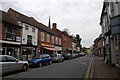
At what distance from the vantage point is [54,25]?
47.8m

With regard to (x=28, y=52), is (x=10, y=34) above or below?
above

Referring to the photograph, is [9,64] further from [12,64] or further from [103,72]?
[103,72]

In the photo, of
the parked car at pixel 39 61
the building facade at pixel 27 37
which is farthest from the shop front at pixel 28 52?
the parked car at pixel 39 61

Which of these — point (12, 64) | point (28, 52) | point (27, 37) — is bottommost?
point (12, 64)

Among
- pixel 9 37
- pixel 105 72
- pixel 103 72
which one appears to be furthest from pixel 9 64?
pixel 9 37

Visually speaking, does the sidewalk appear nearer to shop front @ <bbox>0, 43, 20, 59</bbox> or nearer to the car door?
the car door

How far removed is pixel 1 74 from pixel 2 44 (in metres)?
8.38

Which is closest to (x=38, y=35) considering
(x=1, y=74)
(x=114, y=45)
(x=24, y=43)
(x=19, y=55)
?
(x=24, y=43)

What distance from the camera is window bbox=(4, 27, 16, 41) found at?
19538 mm

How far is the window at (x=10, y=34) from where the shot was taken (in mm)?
19538

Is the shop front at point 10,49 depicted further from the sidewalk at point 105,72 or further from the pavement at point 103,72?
the sidewalk at point 105,72

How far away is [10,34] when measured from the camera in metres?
20.3

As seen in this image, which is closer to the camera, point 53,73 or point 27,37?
point 53,73

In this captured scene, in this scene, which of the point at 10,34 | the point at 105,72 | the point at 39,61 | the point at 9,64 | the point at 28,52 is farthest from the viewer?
the point at 28,52
